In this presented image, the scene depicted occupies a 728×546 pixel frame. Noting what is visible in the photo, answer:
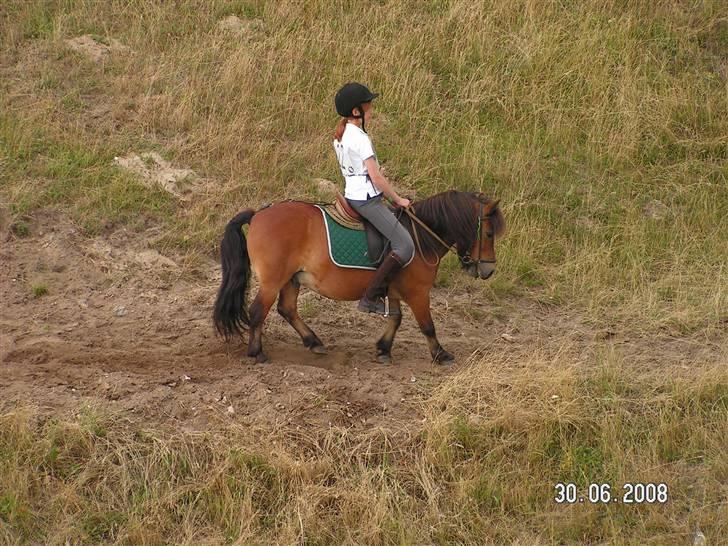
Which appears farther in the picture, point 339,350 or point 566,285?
point 566,285

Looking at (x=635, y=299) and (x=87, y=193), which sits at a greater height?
(x=87, y=193)

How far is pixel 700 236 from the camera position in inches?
417

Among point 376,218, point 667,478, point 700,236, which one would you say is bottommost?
point 667,478

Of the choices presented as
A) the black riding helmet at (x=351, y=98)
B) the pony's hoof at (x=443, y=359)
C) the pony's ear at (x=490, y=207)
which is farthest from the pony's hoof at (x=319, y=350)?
the black riding helmet at (x=351, y=98)

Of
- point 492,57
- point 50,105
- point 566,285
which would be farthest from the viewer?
point 492,57

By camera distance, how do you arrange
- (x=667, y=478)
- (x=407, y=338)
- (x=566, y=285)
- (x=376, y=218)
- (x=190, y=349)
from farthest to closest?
1. (x=566, y=285)
2. (x=407, y=338)
3. (x=190, y=349)
4. (x=376, y=218)
5. (x=667, y=478)

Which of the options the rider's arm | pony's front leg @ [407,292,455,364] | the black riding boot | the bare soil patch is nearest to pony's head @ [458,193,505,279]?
pony's front leg @ [407,292,455,364]

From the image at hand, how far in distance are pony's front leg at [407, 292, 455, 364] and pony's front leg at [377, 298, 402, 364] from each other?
7.0 inches

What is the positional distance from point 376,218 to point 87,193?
3918mm

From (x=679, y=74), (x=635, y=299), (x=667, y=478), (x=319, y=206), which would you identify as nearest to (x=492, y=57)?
(x=679, y=74)

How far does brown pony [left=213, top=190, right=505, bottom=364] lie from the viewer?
811 cm

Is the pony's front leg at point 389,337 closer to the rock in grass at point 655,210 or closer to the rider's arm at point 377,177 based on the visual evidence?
the rider's arm at point 377,177

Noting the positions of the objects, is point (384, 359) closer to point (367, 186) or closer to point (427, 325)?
point (427, 325)

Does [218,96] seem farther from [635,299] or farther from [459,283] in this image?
[635,299]
